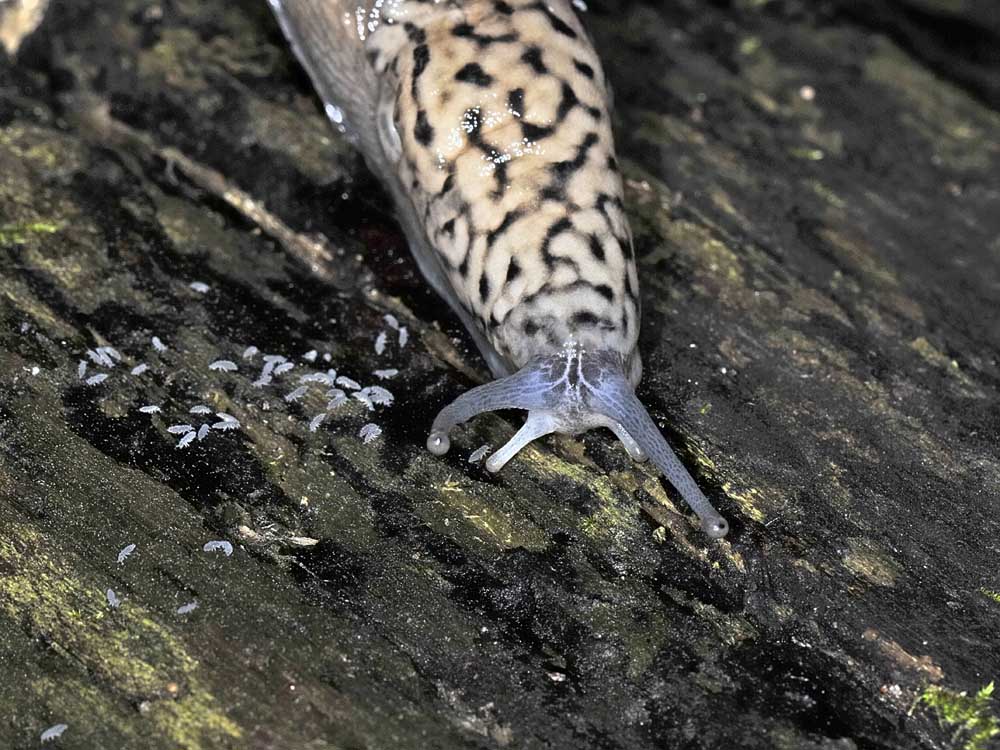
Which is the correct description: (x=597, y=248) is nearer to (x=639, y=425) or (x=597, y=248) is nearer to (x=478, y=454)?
(x=639, y=425)

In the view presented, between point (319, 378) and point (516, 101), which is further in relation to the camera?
point (516, 101)

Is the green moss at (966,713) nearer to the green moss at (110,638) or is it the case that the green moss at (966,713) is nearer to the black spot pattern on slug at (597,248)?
the black spot pattern on slug at (597,248)

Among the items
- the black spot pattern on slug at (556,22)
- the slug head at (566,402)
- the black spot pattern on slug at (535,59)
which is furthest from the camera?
the black spot pattern on slug at (556,22)

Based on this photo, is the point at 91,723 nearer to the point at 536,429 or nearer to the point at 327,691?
the point at 327,691

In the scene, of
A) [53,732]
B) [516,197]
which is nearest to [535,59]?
[516,197]

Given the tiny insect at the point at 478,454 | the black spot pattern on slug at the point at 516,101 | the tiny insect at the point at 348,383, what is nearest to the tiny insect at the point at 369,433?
the tiny insect at the point at 348,383

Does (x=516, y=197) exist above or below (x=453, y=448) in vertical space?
Result: above

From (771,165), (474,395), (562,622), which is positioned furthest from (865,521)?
(771,165)
